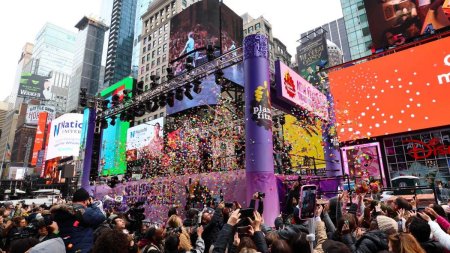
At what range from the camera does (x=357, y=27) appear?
63.3m

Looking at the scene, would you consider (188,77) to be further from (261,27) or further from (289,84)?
(261,27)

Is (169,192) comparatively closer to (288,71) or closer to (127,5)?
(288,71)

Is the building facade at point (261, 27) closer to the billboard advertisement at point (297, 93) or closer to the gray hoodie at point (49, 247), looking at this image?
the billboard advertisement at point (297, 93)

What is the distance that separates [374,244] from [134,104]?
59.4ft

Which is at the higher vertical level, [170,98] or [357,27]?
[357,27]

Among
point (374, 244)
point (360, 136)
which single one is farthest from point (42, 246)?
point (360, 136)

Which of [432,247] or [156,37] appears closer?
[432,247]

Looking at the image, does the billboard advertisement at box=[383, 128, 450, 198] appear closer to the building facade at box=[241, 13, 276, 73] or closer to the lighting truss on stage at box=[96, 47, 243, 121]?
the lighting truss on stage at box=[96, 47, 243, 121]

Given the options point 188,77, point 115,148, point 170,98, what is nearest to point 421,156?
point 188,77

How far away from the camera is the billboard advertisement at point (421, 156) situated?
14.5 meters

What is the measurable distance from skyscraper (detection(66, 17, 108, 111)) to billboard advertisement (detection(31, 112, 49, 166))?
49.6 metres

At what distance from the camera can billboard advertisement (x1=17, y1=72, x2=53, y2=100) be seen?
99.0 metres

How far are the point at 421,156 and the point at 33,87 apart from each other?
118 meters

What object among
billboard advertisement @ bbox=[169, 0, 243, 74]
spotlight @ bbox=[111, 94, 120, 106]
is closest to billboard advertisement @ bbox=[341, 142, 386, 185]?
spotlight @ bbox=[111, 94, 120, 106]
